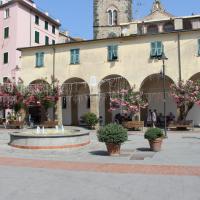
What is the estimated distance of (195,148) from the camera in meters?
16.7

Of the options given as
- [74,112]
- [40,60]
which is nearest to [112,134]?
[40,60]

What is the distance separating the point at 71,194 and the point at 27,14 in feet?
139

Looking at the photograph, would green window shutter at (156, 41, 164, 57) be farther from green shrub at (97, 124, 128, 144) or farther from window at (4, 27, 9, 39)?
window at (4, 27, 9, 39)

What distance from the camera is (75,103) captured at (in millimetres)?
38062

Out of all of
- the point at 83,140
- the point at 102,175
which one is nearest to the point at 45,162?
the point at 102,175

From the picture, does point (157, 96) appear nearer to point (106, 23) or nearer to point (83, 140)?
point (83, 140)

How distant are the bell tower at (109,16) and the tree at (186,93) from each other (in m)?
27.4

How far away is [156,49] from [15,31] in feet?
69.7

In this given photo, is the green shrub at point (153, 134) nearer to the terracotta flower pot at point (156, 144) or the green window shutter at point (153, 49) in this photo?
the terracotta flower pot at point (156, 144)

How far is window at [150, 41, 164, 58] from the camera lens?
30.4m

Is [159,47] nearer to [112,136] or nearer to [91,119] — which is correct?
[91,119]

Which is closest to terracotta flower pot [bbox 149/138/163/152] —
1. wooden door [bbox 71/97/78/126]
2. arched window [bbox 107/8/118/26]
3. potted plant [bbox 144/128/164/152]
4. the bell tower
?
potted plant [bbox 144/128/164/152]

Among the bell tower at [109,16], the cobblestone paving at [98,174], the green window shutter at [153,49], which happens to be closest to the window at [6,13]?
the bell tower at [109,16]

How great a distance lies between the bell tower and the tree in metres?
27.4
